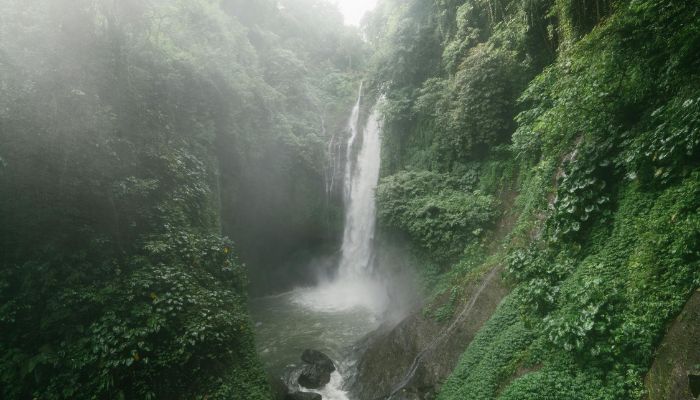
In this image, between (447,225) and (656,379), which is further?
(447,225)

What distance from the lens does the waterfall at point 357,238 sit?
14945 millimetres

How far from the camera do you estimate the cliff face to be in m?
3.39

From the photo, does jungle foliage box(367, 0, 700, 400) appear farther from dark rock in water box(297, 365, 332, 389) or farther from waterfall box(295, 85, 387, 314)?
waterfall box(295, 85, 387, 314)

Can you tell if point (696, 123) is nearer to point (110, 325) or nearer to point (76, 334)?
point (110, 325)

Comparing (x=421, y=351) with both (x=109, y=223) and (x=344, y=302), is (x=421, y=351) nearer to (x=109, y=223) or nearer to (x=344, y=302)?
(x=109, y=223)

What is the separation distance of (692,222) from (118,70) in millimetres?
10838

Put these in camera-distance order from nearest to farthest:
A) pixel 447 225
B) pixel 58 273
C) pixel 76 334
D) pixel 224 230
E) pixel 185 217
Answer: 1. pixel 76 334
2. pixel 58 273
3. pixel 185 217
4. pixel 447 225
5. pixel 224 230

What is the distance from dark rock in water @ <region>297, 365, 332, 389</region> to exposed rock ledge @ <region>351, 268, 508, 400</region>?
783 millimetres

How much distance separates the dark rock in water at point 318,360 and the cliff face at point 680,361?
23.1 feet

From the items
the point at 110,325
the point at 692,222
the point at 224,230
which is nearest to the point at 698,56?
the point at 692,222

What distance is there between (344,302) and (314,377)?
6.40 metres

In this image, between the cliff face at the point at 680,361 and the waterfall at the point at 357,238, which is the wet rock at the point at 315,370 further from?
the cliff face at the point at 680,361

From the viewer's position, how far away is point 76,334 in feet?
18.9

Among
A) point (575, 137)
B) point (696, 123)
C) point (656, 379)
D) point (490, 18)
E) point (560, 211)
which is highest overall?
point (490, 18)
